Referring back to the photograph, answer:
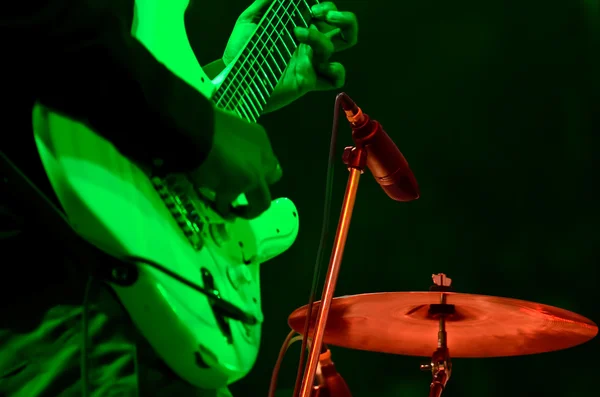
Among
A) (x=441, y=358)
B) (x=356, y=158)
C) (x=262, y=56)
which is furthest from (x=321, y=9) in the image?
(x=441, y=358)

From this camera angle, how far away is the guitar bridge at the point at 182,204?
85 centimetres

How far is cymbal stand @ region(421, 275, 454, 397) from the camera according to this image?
102cm

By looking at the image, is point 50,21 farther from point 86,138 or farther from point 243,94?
point 243,94

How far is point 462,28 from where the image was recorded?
1.66m

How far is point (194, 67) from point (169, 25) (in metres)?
0.08

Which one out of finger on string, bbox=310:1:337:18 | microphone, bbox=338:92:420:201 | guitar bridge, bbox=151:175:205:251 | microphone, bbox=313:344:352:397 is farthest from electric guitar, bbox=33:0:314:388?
finger on string, bbox=310:1:337:18

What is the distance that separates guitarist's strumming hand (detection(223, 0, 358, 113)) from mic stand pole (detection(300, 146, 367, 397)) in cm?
56

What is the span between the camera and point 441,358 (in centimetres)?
106

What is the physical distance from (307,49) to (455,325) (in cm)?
64

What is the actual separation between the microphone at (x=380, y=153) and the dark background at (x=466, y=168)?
1.89ft

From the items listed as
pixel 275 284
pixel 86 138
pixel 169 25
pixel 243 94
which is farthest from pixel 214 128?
pixel 275 284

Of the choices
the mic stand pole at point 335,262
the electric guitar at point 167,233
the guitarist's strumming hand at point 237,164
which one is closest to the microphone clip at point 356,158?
the mic stand pole at point 335,262

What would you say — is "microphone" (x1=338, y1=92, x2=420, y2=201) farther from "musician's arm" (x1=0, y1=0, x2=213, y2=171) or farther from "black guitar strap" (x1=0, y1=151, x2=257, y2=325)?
"black guitar strap" (x1=0, y1=151, x2=257, y2=325)

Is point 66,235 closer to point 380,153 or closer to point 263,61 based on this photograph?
point 380,153
